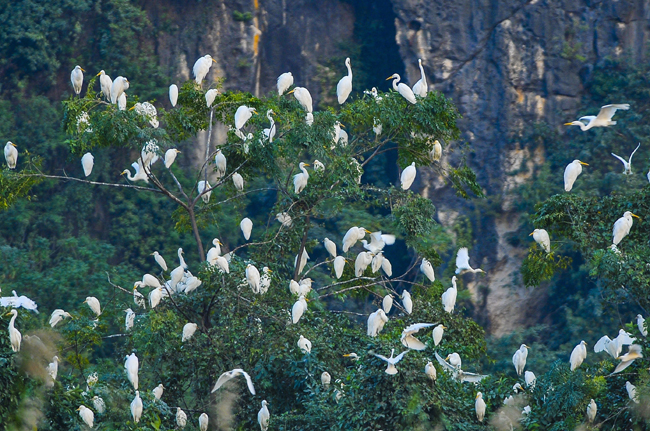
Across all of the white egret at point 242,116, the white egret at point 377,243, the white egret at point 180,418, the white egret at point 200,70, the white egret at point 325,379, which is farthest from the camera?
the white egret at point 200,70

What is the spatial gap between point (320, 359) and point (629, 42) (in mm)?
11906

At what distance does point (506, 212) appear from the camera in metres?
16.7

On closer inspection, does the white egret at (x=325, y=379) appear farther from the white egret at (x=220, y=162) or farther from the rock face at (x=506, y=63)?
the rock face at (x=506, y=63)

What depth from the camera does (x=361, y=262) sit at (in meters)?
7.93

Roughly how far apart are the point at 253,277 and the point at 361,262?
4.02 ft

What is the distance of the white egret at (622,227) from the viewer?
623 cm

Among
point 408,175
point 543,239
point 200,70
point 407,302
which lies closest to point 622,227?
point 543,239

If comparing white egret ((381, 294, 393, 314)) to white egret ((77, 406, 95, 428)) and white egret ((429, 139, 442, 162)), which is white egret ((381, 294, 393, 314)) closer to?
white egret ((429, 139, 442, 162))

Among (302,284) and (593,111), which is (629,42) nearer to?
(593,111)

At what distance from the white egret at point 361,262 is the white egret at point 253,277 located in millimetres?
1104

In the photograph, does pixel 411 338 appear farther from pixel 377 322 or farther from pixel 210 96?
pixel 210 96

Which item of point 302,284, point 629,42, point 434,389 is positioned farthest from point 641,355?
point 629,42

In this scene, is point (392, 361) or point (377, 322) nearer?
point (392, 361)

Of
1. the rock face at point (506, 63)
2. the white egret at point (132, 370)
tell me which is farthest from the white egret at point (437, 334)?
the rock face at point (506, 63)
